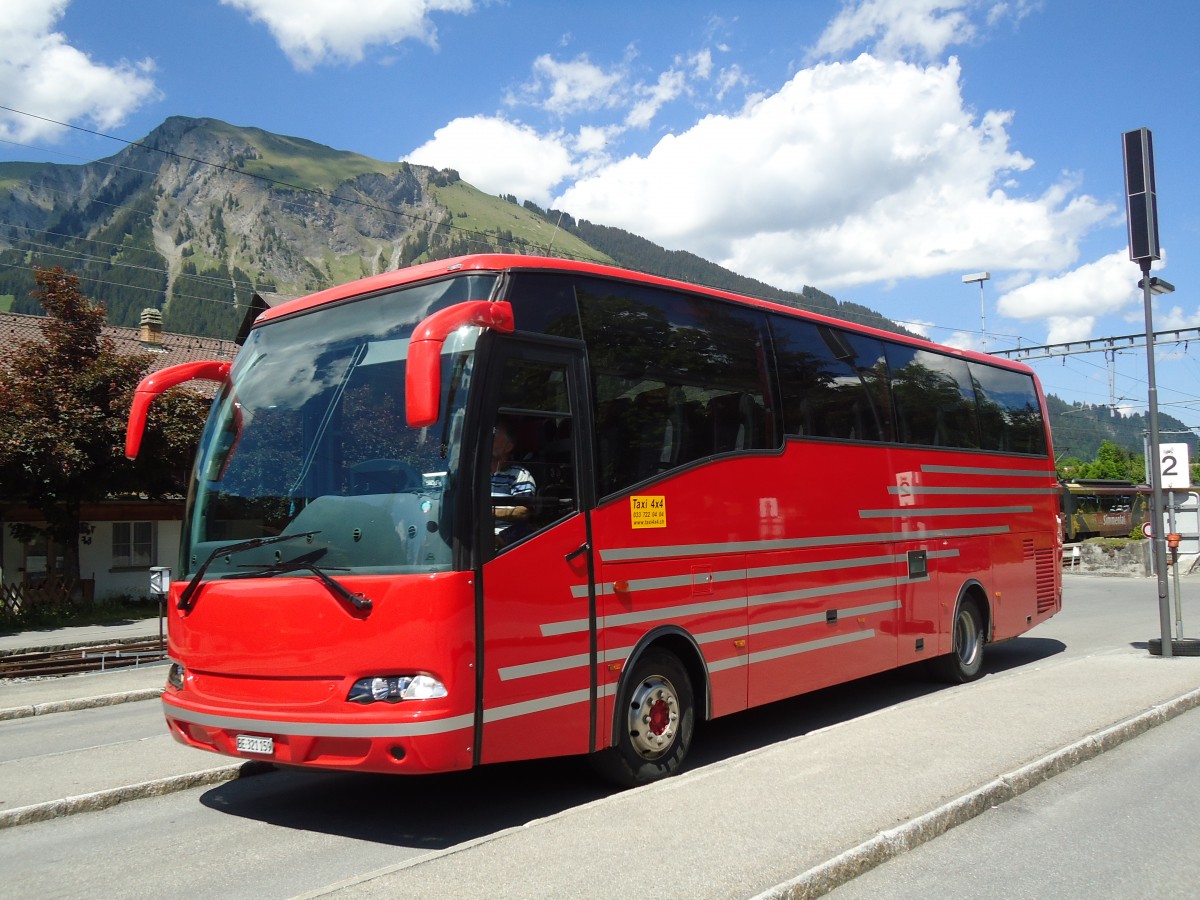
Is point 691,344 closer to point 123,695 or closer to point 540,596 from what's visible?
point 540,596

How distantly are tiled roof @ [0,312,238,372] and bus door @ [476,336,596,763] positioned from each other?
82.9 ft

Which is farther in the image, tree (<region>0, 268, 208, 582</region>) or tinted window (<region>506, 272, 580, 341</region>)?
tree (<region>0, 268, 208, 582</region>)

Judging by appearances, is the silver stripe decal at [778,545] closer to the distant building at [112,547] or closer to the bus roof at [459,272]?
the bus roof at [459,272]

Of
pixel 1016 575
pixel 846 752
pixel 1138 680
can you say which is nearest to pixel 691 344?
pixel 846 752

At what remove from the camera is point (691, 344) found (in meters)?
8.23

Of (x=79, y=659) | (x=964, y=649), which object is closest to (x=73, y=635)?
(x=79, y=659)

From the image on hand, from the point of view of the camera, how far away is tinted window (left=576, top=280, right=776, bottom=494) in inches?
283

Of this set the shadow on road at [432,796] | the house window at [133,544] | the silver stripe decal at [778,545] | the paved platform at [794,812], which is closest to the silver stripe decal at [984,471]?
the silver stripe decal at [778,545]

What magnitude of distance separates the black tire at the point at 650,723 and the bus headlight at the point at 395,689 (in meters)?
1.57

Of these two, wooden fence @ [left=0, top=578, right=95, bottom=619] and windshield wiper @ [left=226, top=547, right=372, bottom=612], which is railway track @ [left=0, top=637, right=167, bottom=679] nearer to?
wooden fence @ [left=0, top=578, right=95, bottom=619]

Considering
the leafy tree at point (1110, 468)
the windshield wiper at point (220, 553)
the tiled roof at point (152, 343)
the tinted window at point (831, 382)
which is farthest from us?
the leafy tree at point (1110, 468)

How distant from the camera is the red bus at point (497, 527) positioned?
19.4 feet

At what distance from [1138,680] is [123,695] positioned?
1183 cm

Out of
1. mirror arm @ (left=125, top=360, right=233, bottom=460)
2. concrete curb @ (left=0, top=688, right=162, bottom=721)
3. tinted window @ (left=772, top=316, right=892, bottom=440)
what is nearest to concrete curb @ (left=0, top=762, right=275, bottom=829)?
mirror arm @ (left=125, top=360, right=233, bottom=460)
